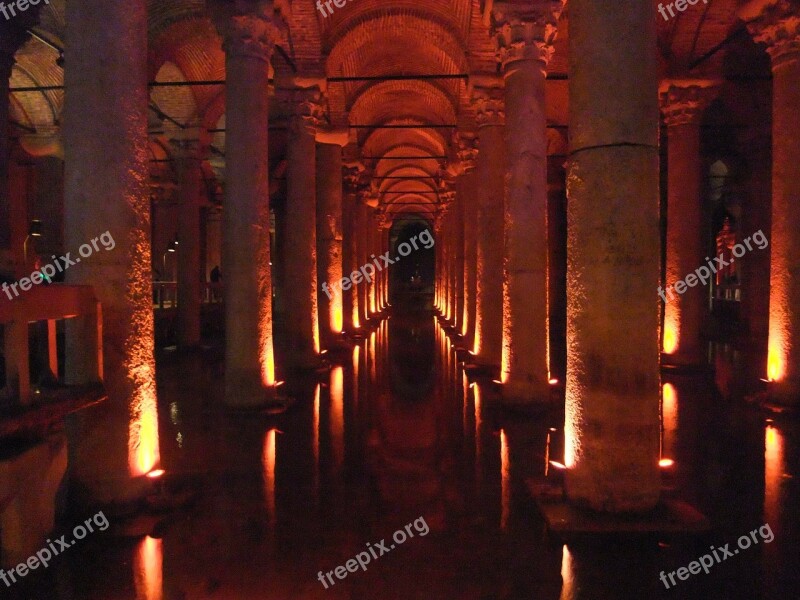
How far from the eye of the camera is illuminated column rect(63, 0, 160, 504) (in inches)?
200

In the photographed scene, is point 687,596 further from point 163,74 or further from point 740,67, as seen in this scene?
point 163,74

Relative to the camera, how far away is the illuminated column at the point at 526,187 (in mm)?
9023

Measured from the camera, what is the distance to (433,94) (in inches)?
822

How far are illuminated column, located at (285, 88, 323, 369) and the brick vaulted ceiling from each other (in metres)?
0.88

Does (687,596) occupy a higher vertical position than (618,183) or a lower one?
lower

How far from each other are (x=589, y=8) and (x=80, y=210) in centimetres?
424

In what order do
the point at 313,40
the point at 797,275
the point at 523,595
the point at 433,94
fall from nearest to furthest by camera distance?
the point at 523,595 < the point at 797,275 < the point at 313,40 < the point at 433,94

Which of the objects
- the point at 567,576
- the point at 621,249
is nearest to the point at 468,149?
the point at 621,249

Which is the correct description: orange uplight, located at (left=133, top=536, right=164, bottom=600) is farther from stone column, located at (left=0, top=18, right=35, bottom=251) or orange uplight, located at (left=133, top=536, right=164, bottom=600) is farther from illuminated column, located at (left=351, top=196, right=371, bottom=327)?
illuminated column, located at (left=351, top=196, right=371, bottom=327)

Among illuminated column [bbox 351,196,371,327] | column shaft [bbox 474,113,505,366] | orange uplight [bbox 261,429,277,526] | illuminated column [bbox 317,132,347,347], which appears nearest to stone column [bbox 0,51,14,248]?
orange uplight [bbox 261,429,277,526]

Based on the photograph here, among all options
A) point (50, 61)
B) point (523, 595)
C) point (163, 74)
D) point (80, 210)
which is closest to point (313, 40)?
point (163, 74)

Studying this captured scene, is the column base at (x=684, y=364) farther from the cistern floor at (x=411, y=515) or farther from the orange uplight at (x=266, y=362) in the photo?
the orange uplight at (x=266, y=362)

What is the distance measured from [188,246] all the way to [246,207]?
8527 mm

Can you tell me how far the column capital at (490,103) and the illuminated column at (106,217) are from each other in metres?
7.96
